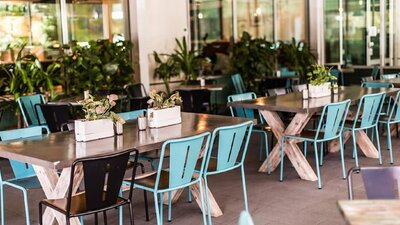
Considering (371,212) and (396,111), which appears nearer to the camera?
(371,212)

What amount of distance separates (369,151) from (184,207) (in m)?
2.68

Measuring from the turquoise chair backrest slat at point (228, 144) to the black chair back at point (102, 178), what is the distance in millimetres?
915

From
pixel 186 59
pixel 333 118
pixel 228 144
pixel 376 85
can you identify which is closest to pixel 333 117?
pixel 333 118

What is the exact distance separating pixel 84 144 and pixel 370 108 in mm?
3247

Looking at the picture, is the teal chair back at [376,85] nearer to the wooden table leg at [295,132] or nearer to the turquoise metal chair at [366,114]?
the turquoise metal chair at [366,114]

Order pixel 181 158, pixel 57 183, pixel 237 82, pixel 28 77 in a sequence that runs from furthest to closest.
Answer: pixel 237 82 → pixel 28 77 → pixel 181 158 → pixel 57 183

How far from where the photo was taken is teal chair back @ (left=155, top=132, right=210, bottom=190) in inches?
150

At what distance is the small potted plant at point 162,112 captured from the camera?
4.62m

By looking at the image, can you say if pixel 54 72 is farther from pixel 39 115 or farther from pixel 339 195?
pixel 339 195

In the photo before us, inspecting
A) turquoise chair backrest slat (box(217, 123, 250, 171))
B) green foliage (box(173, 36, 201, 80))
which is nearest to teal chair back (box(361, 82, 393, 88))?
green foliage (box(173, 36, 201, 80))

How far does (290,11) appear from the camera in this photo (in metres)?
12.1

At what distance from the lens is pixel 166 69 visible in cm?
945

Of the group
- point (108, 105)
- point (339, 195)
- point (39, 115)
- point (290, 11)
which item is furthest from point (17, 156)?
point (290, 11)

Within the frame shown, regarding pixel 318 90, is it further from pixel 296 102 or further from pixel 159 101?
pixel 159 101
